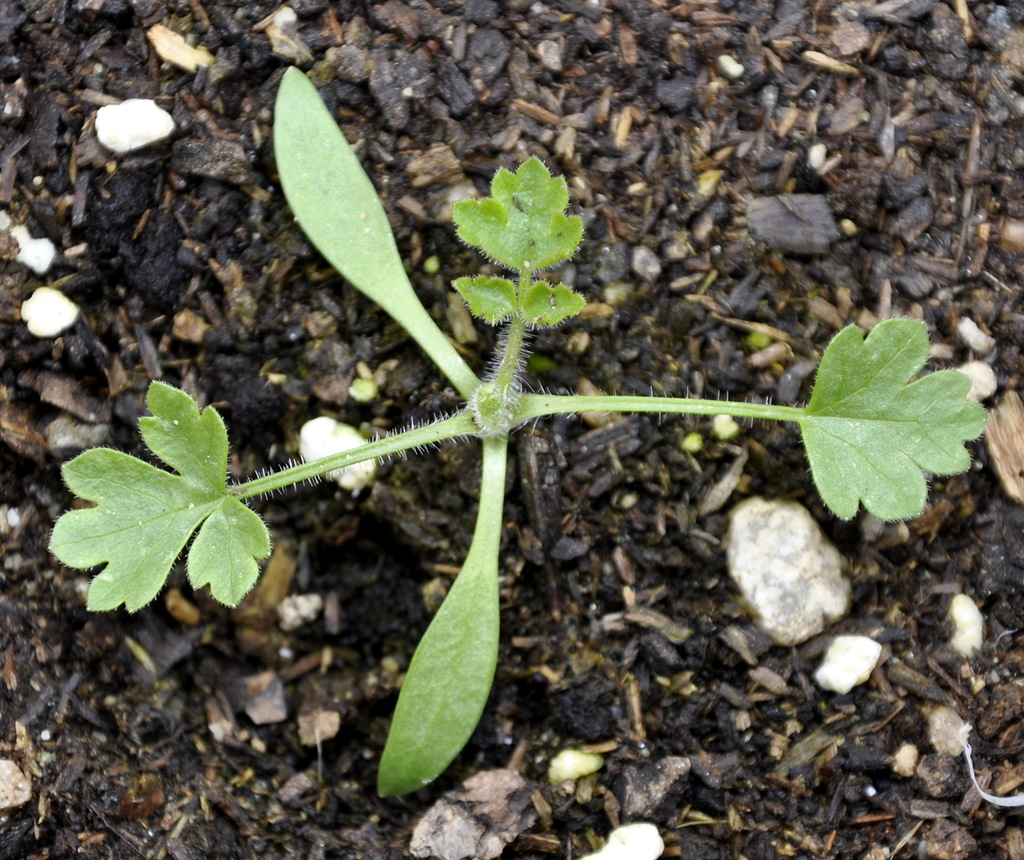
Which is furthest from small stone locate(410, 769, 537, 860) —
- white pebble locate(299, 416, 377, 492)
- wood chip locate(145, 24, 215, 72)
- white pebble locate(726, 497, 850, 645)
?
wood chip locate(145, 24, 215, 72)

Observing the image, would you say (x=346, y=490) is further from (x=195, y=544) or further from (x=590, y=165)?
(x=590, y=165)

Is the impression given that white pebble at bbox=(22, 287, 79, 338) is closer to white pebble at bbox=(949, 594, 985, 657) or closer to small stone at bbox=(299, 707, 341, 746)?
small stone at bbox=(299, 707, 341, 746)

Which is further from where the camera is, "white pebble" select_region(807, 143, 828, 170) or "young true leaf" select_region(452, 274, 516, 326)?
"white pebble" select_region(807, 143, 828, 170)

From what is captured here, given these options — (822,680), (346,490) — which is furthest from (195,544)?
(822,680)

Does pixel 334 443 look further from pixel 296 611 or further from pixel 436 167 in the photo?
pixel 436 167

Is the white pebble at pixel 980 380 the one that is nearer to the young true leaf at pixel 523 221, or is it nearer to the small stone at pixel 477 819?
the young true leaf at pixel 523 221

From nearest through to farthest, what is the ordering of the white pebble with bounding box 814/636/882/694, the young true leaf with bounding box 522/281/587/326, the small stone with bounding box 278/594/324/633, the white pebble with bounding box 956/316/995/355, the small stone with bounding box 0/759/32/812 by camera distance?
the small stone with bounding box 0/759/32/812, the young true leaf with bounding box 522/281/587/326, the white pebble with bounding box 814/636/882/694, the white pebble with bounding box 956/316/995/355, the small stone with bounding box 278/594/324/633
